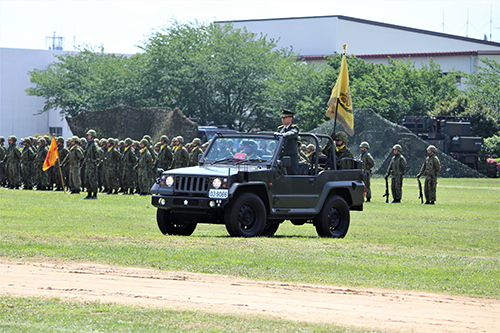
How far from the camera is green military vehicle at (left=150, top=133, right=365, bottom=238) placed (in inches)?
521

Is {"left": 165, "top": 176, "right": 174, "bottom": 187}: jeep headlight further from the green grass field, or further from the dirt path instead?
the dirt path

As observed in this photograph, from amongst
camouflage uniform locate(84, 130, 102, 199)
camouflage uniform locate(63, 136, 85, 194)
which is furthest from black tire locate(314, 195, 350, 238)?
camouflage uniform locate(63, 136, 85, 194)

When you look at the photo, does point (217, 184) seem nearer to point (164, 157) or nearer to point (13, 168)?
point (164, 157)

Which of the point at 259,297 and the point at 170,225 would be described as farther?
the point at 170,225

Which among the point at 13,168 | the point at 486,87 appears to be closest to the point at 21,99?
the point at 486,87

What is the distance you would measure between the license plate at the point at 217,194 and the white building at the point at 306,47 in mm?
70429

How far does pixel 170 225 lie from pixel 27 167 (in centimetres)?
1819

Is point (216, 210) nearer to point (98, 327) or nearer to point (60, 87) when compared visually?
point (98, 327)

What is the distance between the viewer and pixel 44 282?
29.1 ft

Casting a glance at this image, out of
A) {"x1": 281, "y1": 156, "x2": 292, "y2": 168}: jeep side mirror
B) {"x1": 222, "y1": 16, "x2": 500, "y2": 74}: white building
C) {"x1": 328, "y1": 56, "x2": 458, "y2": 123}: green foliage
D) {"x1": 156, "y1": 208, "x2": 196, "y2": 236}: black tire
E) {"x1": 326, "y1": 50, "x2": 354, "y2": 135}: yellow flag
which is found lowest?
{"x1": 156, "y1": 208, "x2": 196, "y2": 236}: black tire

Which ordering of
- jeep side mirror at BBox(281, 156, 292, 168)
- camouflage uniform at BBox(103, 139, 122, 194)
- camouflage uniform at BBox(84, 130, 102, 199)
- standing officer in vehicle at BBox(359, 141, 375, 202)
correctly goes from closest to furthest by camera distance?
jeep side mirror at BBox(281, 156, 292, 168), camouflage uniform at BBox(84, 130, 102, 199), standing officer in vehicle at BBox(359, 141, 375, 202), camouflage uniform at BBox(103, 139, 122, 194)

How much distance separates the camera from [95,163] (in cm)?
2488

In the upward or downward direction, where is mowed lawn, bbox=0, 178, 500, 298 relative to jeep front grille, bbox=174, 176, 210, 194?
downward

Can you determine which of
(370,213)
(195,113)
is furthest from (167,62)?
(370,213)
